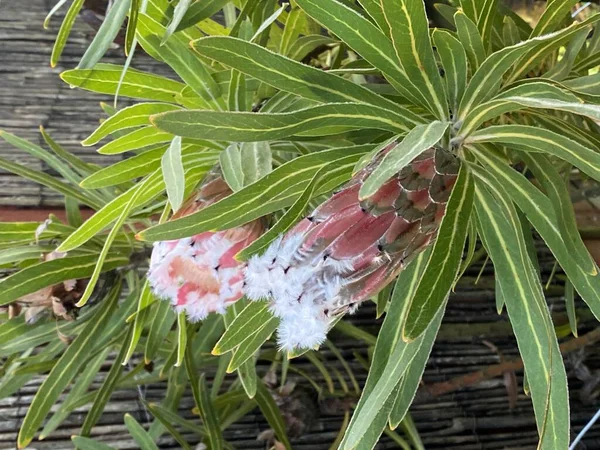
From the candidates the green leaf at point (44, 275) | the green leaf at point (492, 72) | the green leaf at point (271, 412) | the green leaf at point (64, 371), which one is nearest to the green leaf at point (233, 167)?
the green leaf at point (492, 72)

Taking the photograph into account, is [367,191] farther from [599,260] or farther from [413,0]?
[599,260]

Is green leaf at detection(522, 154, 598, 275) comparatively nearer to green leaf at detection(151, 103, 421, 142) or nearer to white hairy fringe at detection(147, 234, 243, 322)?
green leaf at detection(151, 103, 421, 142)

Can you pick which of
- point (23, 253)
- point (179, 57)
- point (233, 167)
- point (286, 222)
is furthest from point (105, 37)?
point (23, 253)

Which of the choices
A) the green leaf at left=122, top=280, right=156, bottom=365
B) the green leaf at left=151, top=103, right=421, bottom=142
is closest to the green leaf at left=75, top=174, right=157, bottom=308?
the green leaf at left=122, top=280, right=156, bottom=365

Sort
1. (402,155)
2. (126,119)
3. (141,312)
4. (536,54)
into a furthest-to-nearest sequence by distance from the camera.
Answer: (141,312) → (126,119) → (536,54) → (402,155)

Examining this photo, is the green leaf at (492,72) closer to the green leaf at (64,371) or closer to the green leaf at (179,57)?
the green leaf at (179,57)

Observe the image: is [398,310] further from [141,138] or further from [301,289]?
[141,138]

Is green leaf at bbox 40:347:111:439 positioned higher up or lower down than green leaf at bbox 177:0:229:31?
lower down
